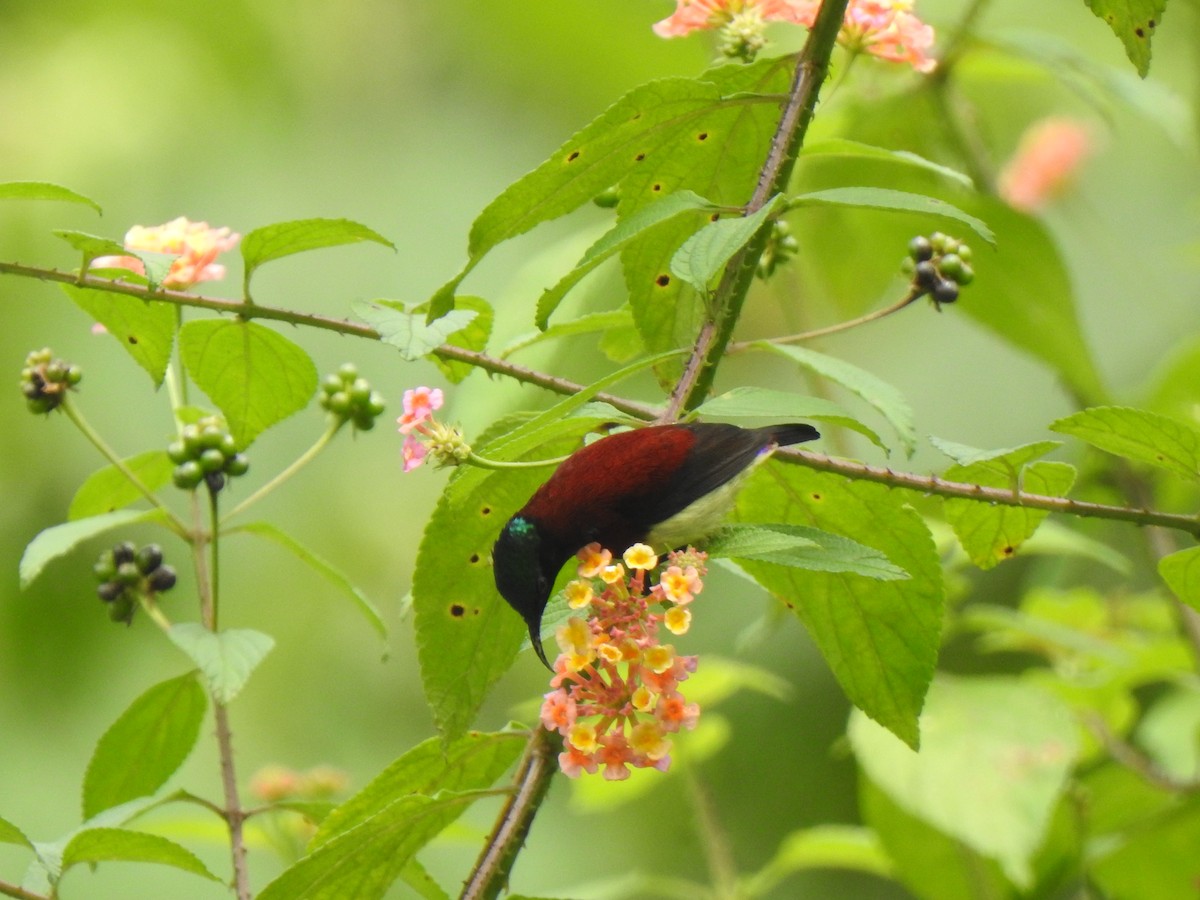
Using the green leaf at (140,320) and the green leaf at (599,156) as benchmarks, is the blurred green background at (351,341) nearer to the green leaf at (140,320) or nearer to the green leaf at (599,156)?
the green leaf at (140,320)

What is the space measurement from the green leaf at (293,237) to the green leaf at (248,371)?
66 millimetres

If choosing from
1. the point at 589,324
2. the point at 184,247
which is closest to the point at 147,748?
the point at 184,247

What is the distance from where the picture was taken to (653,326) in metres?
1.20

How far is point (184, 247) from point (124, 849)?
1.94ft

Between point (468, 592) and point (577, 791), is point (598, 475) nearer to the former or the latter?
point (468, 592)

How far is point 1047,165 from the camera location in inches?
133

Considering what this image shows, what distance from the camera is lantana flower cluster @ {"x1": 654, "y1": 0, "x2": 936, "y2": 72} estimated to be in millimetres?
1328

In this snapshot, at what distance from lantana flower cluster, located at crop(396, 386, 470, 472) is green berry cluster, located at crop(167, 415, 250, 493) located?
29cm

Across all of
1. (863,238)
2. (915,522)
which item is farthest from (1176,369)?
(915,522)

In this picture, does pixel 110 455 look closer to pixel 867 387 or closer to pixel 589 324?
pixel 589 324

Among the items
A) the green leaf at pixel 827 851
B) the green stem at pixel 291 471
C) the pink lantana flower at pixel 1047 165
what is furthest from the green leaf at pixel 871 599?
the pink lantana flower at pixel 1047 165

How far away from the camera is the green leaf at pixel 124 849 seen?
42.2 inches

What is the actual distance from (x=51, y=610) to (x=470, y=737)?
114 inches

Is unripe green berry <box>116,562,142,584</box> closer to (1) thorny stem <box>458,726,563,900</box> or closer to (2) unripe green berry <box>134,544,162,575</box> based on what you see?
(2) unripe green berry <box>134,544,162,575</box>
